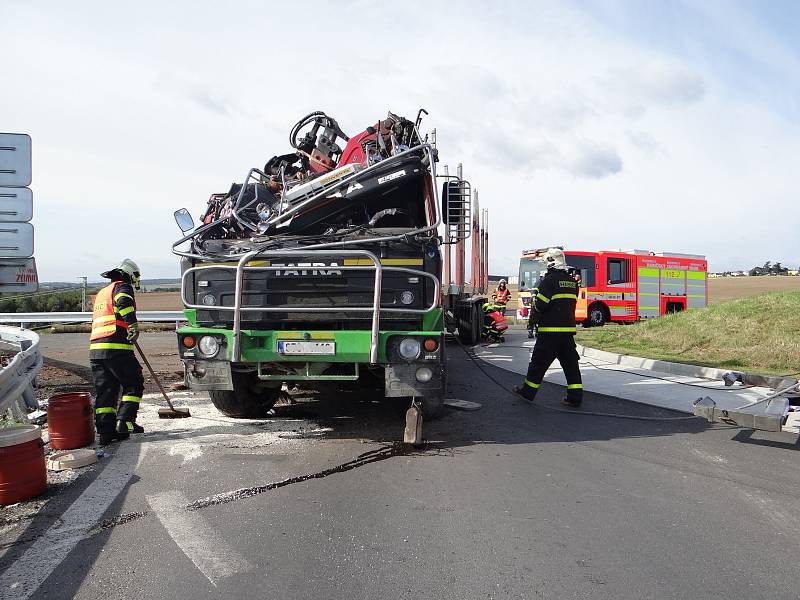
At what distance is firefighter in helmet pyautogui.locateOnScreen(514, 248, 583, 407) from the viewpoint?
7.52m

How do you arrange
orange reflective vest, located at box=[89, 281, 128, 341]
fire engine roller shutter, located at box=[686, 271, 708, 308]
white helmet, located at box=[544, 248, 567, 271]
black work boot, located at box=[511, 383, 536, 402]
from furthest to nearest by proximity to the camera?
fire engine roller shutter, located at box=[686, 271, 708, 308]
white helmet, located at box=[544, 248, 567, 271]
black work boot, located at box=[511, 383, 536, 402]
orange reflective vest, located at box=[89, 281, 128, 341]

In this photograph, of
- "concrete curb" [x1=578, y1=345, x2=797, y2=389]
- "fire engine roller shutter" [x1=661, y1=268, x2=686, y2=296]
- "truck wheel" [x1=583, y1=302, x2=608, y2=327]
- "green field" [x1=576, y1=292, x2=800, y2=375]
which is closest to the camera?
"concrete curb" [x1=578, y1=345, x2=797, y2=389]

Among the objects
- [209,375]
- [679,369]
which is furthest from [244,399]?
[679,369]

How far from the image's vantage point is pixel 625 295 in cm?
2302

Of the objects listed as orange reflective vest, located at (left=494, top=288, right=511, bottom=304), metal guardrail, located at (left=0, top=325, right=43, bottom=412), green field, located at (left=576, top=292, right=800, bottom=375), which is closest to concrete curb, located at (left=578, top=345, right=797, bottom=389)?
green field, located at (left=576, top=292, right=800, bottom=375)

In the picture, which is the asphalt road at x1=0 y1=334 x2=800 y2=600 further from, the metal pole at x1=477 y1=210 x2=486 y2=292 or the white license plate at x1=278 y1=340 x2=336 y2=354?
the metal pole at x1=477 y1=210 x2=486 y2=292

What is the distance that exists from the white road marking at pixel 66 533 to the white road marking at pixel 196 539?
1.24 ft

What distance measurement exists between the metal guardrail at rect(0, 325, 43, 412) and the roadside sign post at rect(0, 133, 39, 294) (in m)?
0.70

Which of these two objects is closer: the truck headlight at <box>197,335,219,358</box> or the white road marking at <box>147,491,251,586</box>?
the white road marking at <box>147,491,251,586</box>

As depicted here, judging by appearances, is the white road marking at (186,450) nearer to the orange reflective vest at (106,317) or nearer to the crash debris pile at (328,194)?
the orange reflective vest at (106,317)

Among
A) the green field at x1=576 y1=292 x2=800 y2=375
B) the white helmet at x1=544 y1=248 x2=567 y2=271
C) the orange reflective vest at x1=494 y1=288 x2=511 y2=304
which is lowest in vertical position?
the green field at x1=576 y1=292 x2=800 y2=375

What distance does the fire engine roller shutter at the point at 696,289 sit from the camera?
82.3 feet

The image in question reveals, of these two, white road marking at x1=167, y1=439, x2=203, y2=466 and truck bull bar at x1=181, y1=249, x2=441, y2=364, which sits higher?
truck bull bar at x1=181, y1=249, x2=441, y2=364

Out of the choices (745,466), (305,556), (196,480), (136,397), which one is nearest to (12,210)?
(136,397)
